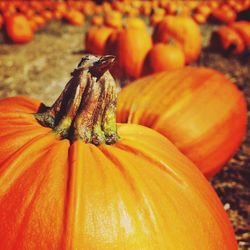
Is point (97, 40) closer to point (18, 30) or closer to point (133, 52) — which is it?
point (133, 52)

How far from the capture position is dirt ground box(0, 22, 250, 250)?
8.71 ft

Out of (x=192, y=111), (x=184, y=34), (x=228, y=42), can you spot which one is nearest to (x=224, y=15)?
(x=228, y=42)

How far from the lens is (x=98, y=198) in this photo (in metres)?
1.17

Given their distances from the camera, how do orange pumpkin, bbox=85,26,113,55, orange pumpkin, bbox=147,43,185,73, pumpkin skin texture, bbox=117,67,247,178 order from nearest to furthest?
pumpkin skin texture, bbox=117,67,247,178 → orange pumpkin, bbox=147,43,185,73 → orange pumpkin, bbox=85,26,113,55

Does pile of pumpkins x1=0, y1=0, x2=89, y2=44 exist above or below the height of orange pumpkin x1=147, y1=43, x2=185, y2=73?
above

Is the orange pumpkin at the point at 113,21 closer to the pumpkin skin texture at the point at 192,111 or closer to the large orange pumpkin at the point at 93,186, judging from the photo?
the pumpkin skin texture at the point at 192,111

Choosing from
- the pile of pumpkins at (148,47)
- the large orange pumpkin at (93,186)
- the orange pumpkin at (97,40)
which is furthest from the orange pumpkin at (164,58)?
the large orange pumpkin at (93,186)

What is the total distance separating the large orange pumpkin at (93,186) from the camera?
1.13 m

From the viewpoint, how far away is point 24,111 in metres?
1.58

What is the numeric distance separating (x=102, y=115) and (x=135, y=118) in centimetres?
99

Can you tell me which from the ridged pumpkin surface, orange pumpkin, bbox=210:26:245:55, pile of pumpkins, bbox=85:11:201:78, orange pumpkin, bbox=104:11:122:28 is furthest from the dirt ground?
the ridged pumpkin surface

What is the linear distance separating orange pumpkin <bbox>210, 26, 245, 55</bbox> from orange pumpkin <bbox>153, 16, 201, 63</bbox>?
0.98m

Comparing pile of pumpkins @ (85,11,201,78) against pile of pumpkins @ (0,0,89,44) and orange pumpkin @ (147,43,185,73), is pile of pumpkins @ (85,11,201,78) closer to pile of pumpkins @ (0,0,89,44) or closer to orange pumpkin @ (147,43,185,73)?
orange pumpkin @ (147,43,185,73)

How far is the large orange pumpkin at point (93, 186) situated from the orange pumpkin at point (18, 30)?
232 inches
